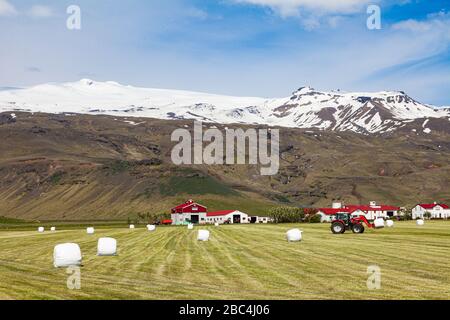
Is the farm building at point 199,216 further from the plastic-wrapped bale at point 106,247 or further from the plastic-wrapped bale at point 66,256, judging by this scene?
the plastic-wrapped bale at point 66,256

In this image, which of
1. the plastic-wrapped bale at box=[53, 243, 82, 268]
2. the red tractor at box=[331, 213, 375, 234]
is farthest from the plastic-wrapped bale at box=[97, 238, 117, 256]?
the red tractor at box=[331, 213, 375, 234]

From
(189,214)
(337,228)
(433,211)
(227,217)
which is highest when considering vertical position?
(337,228)

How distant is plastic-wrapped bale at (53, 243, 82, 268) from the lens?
3341 cm

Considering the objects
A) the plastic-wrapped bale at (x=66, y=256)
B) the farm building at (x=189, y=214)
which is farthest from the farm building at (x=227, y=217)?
the plastic-wrapped bale at (x=66, y=256)

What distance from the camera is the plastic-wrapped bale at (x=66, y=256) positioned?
33.4 metres

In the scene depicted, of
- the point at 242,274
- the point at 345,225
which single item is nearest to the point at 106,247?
the point at 242,274

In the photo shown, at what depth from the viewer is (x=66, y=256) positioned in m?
33.5

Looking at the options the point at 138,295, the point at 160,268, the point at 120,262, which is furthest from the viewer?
the point at 120,262

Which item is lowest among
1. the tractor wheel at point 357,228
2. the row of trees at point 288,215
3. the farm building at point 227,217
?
the farm building at point 227,217

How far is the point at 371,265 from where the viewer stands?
32906mm

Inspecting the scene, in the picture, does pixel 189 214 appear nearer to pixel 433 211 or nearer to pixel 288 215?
pixel 288 215
